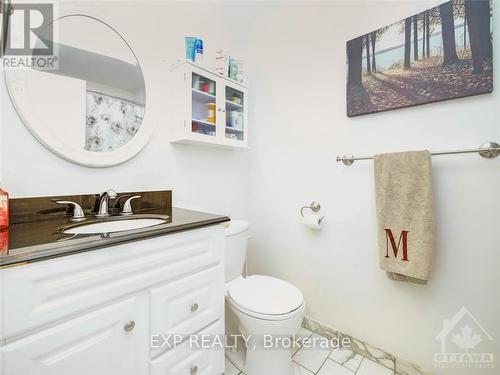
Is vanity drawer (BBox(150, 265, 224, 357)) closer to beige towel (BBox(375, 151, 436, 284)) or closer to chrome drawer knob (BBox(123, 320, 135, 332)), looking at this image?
chrome drawer knob (BBox(123, 320, 135, 332))

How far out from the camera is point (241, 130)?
1.64m

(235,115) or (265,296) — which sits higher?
(235,115)

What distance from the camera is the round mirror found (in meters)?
0.96

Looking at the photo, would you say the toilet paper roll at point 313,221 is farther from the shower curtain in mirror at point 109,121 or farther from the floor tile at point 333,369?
the shower curtain in mirror at point 109,121

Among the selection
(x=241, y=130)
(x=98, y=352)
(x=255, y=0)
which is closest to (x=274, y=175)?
(x=241, y=130)

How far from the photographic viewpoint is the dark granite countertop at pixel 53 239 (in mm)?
568

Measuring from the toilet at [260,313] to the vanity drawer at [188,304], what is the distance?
14cm

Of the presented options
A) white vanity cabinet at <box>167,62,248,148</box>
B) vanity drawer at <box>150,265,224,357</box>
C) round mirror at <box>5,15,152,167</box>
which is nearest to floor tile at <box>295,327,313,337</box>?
vanity drawer at <box>150,265,224,357</box>

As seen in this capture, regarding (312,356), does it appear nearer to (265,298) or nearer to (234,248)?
(265,298)

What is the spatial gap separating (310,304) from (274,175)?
94 cm

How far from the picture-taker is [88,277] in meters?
0.66

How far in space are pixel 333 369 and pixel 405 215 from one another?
0.93 meters

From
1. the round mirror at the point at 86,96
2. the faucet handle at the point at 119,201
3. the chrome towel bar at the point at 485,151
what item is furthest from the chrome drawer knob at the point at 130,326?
the chrome towel bar at the point at 485,151

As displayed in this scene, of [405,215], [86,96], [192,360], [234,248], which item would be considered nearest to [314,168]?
[405,215]
